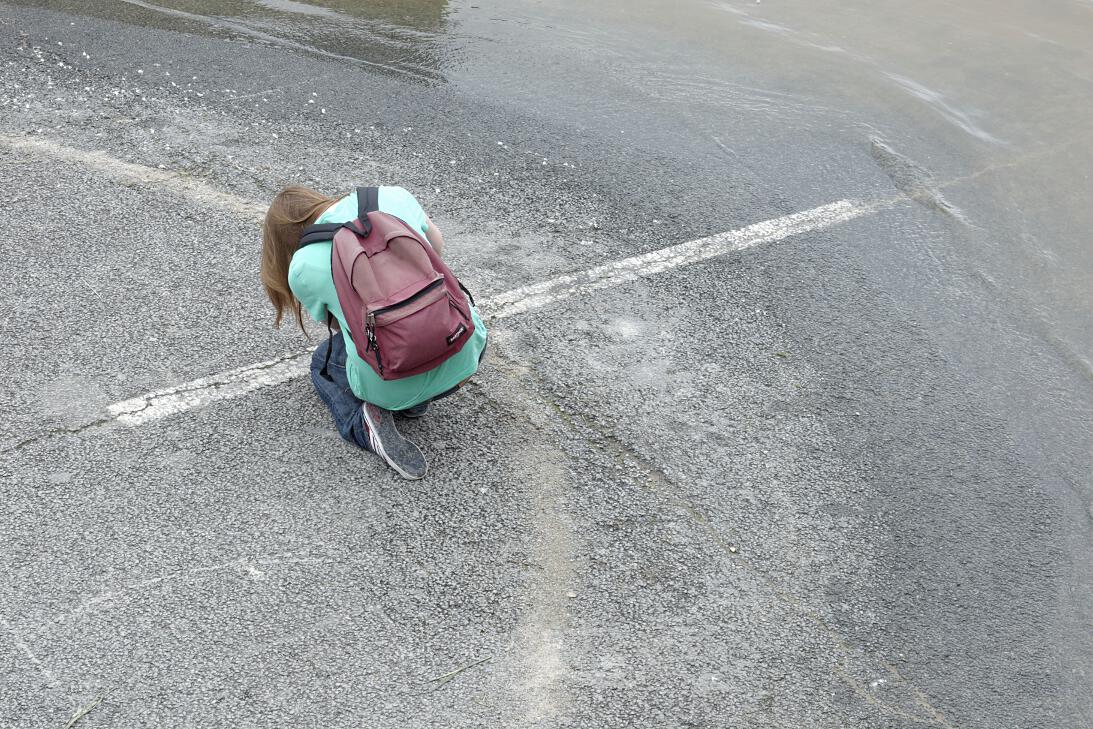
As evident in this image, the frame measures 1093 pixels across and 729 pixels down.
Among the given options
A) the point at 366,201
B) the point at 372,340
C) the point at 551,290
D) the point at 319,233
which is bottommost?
the point at 551,290

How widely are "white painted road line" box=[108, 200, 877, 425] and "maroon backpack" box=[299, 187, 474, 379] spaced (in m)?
0.98

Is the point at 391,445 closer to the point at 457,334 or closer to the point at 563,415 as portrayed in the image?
the point at 457,334

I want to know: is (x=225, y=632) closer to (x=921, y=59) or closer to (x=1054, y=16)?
(x=921, y=59)

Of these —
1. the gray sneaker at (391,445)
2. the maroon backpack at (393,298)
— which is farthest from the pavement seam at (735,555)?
the maroon backpack at (393,298)

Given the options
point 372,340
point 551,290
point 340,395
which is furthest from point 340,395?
point 551,290

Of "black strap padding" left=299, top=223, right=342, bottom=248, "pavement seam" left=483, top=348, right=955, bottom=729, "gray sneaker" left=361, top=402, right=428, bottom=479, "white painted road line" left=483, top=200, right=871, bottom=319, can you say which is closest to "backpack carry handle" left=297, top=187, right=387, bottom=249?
"black strap padding" left=299, top=223, right=342, bottom=248

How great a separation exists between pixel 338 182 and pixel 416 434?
232cm

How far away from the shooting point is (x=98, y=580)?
3.47 m

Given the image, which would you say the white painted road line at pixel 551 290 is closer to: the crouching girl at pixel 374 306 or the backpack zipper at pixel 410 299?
the crouching girl at pixel 374 306

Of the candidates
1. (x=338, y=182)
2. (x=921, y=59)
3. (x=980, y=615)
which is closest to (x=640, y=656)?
(x=980, y=615)

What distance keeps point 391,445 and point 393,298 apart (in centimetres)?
72

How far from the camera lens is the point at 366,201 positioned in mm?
3842

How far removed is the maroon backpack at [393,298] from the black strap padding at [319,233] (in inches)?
0.9

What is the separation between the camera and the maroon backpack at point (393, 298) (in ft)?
11.7
